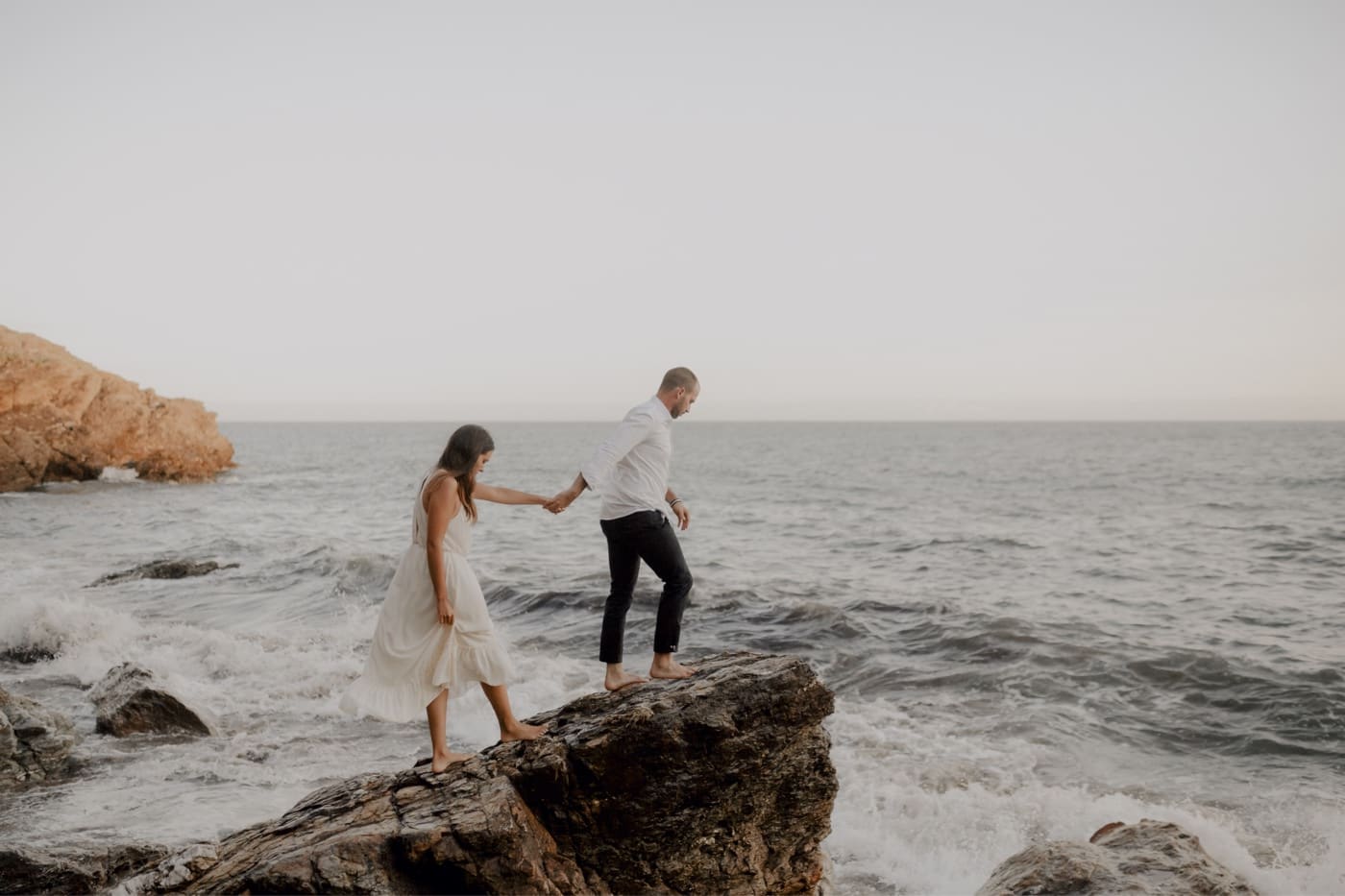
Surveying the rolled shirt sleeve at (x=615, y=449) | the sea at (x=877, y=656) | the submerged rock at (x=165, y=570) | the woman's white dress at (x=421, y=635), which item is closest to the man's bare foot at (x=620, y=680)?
the woman's white dress at (x=421, y=635)

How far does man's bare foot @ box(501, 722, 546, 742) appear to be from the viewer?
5.65 m

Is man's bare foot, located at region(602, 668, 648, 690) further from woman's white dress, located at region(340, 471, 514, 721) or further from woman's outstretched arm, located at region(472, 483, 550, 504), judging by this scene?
woman's outstretched arm, located at region(472, 483, 550, 504)

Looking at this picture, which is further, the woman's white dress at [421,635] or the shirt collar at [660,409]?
the shirt collar at [660,409]

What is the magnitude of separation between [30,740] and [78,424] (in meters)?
43.0

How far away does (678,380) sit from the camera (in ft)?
21.7

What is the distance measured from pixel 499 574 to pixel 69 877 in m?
16.0

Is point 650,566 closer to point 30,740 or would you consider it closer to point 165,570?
point 30,740

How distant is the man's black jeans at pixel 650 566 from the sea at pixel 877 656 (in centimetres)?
288

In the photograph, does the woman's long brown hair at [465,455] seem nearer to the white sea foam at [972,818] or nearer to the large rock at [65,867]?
the large rock at [65,867]

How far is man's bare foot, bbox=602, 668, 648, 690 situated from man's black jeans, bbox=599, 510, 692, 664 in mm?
101

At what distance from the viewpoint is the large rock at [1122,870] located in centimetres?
572

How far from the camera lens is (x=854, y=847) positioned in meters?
8.17

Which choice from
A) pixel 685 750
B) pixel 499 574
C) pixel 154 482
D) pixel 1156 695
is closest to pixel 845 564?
pixel 499 574

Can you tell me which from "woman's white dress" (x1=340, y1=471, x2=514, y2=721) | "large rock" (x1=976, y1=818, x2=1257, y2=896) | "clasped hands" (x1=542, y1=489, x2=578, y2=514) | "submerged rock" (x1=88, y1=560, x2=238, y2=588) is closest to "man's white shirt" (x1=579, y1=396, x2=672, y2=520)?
"clasped hands" (x1=542, y1=489, x2=578, y2=514)
